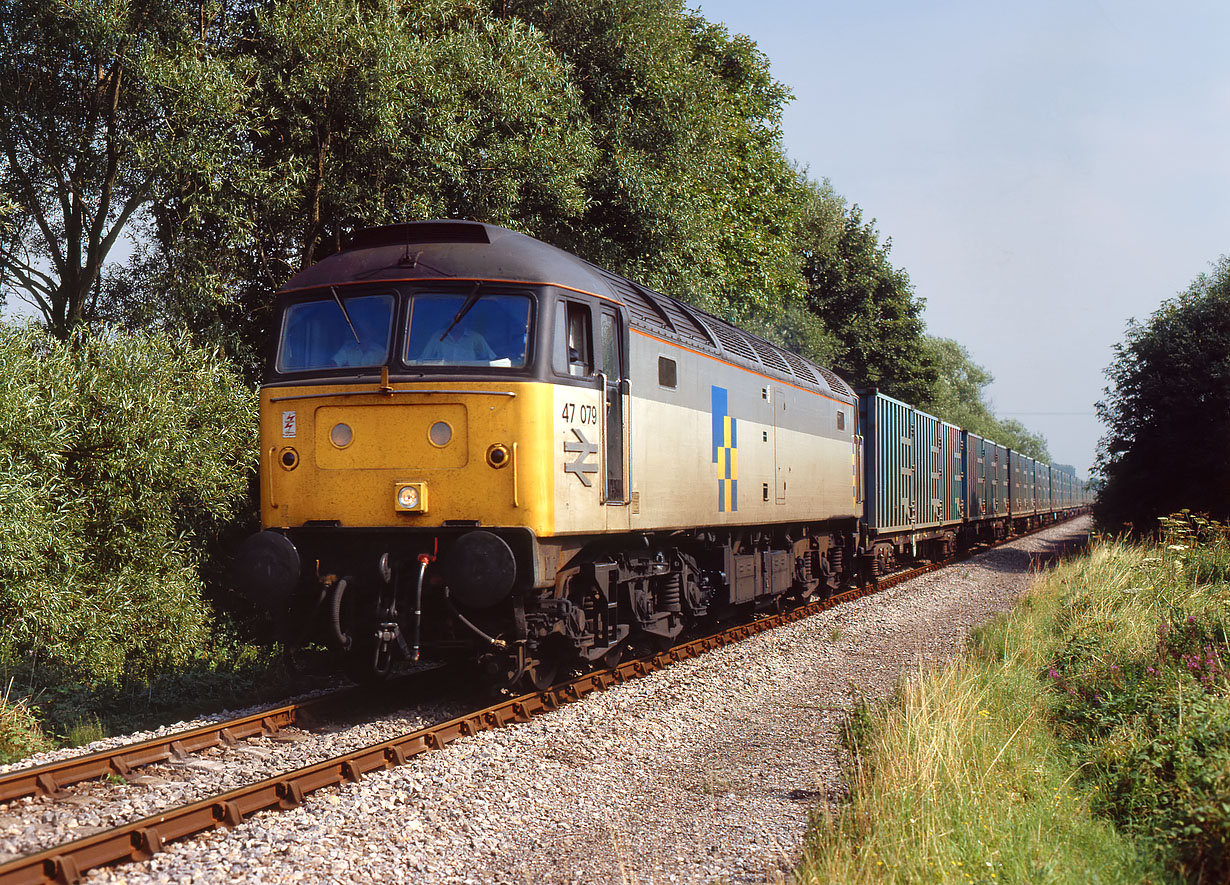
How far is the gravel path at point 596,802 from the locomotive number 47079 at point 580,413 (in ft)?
7.64

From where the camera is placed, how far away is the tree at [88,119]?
42.8 feet

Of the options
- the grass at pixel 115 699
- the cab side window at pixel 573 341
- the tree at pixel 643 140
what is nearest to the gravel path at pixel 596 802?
the grass at pixel 115 699

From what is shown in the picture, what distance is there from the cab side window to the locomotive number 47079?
256 mm

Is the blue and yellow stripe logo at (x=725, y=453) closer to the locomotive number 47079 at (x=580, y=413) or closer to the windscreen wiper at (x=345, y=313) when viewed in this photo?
the locomotive number 47079 at (x=580, y=413)

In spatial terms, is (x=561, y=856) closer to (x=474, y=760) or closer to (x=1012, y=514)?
(x=474, y=760)

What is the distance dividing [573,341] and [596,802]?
3.59 metres

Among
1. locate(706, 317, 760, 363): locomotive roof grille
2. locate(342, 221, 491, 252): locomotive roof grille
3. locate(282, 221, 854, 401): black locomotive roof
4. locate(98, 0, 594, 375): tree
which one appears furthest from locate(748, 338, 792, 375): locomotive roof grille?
locate(342, 221, 491, 252): locomotive roof grille

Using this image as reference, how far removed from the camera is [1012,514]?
36.6 meters

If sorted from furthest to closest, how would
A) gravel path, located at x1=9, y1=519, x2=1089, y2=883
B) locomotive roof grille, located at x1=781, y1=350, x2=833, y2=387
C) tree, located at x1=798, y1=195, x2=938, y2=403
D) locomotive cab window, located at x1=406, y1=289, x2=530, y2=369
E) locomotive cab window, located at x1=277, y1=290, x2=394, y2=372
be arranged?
tree, located at x1=798, y1=195, x2=938, y2=403, locomotive roof grille, located at x1=781, y1=350, x2=833, y2=387, locomotive cab window, located at x1=277, y1=290, x2=394, y2=372, locomotive cab window, located at x1=406, y1=289, x2=530, y2=369, gravel path, located at x1=9, y1=519, x2=1089, y2=883

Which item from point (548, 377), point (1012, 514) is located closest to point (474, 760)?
point (548, 377)

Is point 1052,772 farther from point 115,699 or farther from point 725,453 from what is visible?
point 115,699

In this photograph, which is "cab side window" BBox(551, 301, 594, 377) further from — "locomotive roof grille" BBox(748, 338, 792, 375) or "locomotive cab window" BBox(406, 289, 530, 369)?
"locomotive roof grille" BBox(748, 338, 792, 375)

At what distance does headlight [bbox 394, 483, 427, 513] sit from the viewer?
764 cm

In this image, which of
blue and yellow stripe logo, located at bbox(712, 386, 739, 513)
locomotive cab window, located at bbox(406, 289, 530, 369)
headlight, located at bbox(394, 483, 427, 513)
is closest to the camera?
headlight, located at bbox(394, 483, 427, 513)
